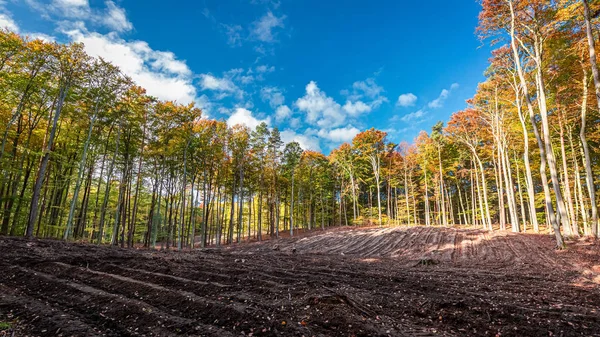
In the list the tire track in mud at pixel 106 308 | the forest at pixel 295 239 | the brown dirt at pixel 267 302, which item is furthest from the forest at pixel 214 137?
the tire track in mud at pixel 106 308

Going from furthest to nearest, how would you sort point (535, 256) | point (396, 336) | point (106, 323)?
point (535, 256) → point (106, 323) → point (396, 336)

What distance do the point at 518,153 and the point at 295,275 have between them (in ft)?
101

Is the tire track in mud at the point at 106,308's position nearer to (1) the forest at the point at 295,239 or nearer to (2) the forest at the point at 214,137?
(1) the forest at the point at 295,239

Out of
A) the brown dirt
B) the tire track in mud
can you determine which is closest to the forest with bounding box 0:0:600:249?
the brown dirt

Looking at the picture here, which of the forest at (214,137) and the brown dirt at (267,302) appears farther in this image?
the forest at (214,137)

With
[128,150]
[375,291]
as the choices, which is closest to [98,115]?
[128,150]

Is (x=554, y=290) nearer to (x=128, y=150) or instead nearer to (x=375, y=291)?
(x=375, y=291)

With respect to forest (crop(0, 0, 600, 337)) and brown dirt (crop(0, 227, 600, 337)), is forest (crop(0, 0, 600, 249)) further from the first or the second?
brown dirt (crop(0, 227, 600, 337))

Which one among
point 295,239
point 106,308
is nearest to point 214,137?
point 295,239

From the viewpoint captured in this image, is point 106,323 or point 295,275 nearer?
point 106,323

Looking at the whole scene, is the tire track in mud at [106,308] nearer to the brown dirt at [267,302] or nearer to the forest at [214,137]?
the brown dirt at [267,302]

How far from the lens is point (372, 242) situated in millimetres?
20766

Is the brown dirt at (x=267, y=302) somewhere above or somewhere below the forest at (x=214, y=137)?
below

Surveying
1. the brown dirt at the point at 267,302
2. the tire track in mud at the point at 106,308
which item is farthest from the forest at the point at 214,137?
the tire track in mud at the point at 106,308
